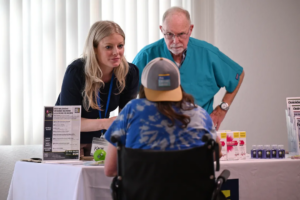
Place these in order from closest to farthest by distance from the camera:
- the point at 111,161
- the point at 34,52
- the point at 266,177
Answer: the point at 111,161
the point at 266,177
the point at 34,52

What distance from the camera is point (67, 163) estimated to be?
184cm

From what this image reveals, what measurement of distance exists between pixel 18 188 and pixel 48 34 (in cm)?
170

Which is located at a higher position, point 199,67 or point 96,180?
point 199,67

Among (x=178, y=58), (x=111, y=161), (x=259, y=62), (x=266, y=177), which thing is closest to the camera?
(x=111, y=161)

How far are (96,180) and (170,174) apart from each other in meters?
0.53

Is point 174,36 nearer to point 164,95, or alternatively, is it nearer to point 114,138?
point 164,95

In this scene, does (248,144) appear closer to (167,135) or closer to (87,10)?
(87,10)

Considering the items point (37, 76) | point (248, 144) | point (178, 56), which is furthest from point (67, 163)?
point (248, 144)

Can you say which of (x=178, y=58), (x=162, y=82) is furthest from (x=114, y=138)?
(x=178, y=58)

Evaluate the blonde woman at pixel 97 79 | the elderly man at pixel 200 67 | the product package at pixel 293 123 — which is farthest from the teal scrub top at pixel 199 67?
the product package at pixel 293 123

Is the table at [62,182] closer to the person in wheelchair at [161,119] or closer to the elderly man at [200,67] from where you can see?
the person in wheelchair at [161,119]

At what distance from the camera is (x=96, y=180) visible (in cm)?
168

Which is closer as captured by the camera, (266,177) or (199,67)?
(266,177)

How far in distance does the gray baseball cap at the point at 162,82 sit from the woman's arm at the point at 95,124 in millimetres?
794
